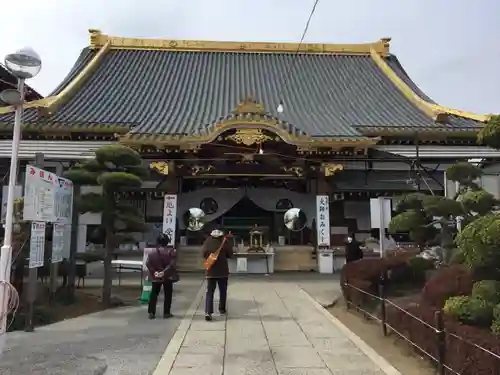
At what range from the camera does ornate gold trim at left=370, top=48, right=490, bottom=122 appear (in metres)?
17.2

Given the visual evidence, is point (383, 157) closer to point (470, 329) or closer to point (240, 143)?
point (240, 143)

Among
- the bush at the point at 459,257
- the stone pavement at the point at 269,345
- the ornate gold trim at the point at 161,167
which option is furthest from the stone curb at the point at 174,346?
the ornate gold trim at the point at 161,167

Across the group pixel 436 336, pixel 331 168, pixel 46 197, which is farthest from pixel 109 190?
pixel 331 168

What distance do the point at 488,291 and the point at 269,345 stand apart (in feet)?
9.45

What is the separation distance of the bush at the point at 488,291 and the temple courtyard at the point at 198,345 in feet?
4.07

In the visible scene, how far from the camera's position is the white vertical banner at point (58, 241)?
321 inches

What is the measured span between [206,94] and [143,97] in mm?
2719

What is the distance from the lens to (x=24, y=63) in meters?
5.60

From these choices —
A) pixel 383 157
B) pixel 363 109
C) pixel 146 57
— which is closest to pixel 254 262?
pixel 383 157

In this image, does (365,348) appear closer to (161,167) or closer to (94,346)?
(94,346)

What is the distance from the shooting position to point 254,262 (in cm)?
1578

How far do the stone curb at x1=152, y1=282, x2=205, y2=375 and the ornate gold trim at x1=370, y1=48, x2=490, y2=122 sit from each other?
1120cm

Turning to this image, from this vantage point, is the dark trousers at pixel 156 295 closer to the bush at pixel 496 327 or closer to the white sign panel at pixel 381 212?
the white sign panel at pixel 381 212

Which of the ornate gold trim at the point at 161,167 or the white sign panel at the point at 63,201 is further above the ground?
the ornate gold trim at the point at 161,167
